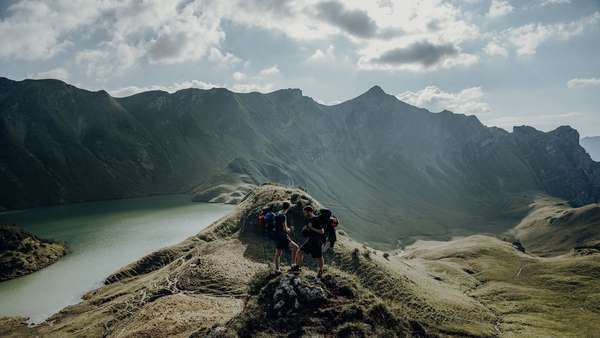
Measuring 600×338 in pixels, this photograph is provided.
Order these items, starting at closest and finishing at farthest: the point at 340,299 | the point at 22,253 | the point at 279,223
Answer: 1. the point at 340,299
2. the point at 279,223
3. the point at 22,253

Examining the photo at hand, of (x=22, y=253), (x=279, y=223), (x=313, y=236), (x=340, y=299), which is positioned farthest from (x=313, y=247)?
(x=22, y=253)

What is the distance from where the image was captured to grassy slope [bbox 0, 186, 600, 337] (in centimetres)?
2323

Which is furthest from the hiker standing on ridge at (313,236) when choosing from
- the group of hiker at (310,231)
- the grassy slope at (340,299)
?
the grassy slope at (340,299)

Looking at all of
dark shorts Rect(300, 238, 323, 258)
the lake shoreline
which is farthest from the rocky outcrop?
dark shorts Rect(300, 238, 323, 258)

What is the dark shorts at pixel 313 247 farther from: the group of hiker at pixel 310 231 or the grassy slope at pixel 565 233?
the grassy slope at pixel 565 233

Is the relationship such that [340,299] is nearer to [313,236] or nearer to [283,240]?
[313,236]

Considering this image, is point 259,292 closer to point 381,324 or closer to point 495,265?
point 381,324

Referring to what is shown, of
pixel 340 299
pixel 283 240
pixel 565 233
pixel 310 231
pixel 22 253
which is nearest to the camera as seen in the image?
pixel 340 299

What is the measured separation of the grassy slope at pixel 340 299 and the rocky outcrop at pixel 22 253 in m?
33.9

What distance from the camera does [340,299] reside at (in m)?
23.7

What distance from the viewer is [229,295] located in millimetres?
38094

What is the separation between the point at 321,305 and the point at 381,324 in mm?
3818

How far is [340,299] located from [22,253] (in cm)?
10190

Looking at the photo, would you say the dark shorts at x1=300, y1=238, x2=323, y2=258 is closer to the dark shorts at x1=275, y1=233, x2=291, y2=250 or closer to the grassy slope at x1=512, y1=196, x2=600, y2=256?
the dark shorts at x1=275, y1=233, x2=291, y2=250
